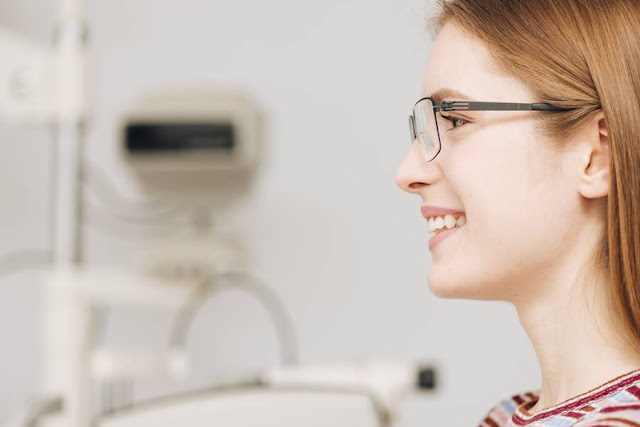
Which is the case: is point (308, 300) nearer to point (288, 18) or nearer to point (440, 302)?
point (440, 302)

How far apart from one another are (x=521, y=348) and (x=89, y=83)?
46.8 inches

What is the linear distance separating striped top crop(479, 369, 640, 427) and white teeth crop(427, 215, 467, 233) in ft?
0.67

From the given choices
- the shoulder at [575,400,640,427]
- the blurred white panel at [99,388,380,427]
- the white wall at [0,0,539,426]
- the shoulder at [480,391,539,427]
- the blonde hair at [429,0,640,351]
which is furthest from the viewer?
the white wall at [0,0,539,426]

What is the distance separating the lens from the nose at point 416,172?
0.86m

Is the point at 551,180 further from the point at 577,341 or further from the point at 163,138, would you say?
the point at 163,138

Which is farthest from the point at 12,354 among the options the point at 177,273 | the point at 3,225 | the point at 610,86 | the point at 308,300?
the point at 610,86

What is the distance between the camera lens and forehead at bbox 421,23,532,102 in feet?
2.63

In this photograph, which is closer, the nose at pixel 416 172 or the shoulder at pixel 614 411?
the shoulder at pixel 614 411

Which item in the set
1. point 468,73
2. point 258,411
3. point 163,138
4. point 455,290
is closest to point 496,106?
point 468,73

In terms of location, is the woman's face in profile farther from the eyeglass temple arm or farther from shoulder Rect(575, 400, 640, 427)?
shoulder Rect(575, 400, 640, 427)

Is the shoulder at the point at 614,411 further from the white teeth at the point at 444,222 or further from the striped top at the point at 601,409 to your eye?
the white teeth at the point at 444,222

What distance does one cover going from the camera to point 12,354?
2383mm

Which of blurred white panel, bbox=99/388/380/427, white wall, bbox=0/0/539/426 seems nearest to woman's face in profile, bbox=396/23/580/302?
blurred white panel, bbox=99/388/380/427

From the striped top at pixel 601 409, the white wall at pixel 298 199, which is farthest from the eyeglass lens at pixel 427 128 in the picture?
the white wall at pixel 298 199
